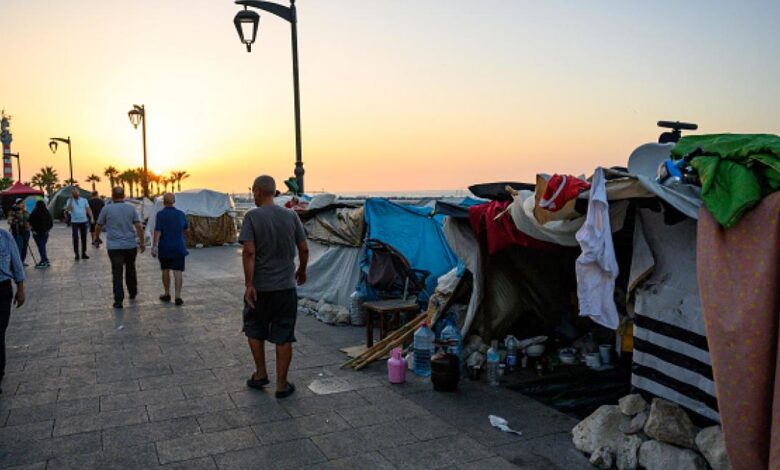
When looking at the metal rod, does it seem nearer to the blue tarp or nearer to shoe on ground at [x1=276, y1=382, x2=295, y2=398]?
the blue tarp

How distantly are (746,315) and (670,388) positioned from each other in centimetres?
124

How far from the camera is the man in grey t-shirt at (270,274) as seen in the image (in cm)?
552

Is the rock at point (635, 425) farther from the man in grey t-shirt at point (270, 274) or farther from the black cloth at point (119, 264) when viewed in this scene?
the black cloth at point (119, 264)

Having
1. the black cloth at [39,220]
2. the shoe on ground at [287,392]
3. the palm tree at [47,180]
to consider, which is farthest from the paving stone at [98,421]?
the palm tree at [47,180]

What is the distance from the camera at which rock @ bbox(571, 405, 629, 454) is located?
4391 mm

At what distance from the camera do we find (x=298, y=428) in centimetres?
495

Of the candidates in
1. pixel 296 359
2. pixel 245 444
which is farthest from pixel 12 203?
pixel 245 444

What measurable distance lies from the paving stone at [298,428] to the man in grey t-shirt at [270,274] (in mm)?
661

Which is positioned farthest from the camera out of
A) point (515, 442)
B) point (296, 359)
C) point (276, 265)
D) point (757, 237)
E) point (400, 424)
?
point (296, 359)

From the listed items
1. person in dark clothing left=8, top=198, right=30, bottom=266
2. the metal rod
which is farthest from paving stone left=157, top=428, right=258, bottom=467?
person in dark clothing left=8, top=198, right=30, bottom=266

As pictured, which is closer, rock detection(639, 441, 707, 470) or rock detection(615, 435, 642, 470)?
rock detection(639, 441, 707, 470)

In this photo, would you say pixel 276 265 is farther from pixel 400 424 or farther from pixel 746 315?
pixel 746 315

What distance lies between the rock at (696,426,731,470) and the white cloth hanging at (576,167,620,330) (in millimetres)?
935

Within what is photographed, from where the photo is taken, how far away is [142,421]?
16.8 feet
